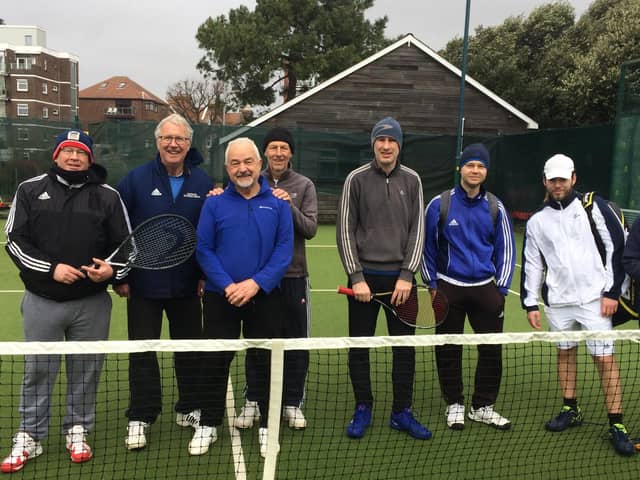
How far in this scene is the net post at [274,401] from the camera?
9.04 feet

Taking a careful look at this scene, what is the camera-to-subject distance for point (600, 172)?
468 inches

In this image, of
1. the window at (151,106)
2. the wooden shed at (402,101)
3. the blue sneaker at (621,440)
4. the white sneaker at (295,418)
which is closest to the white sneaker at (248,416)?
the white sneaker at (295,418)

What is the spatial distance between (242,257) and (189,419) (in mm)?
1185

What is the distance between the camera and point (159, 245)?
329cm

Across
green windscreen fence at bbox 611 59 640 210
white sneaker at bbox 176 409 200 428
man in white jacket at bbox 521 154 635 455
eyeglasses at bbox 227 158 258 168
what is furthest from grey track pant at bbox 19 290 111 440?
green windscreen fence at bbox 611 59 640 210

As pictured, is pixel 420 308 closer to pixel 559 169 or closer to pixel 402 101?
pixel 559 169

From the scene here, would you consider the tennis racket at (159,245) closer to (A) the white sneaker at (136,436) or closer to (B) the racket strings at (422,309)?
(A) the white sneaker at (136,436)

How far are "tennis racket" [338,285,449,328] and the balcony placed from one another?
247ft

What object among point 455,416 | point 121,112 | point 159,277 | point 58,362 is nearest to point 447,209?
point 455,416

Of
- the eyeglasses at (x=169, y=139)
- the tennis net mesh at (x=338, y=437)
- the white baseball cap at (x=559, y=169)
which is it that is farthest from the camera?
the white baseball cap at (x=559, y=169)

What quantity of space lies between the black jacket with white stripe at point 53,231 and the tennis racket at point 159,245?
0.54 ft

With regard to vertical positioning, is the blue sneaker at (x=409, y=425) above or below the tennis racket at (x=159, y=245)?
below

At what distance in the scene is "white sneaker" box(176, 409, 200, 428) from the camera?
143 inches

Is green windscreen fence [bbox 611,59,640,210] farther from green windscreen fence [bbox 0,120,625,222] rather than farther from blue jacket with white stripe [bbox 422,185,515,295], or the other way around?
blue jacket with white stripe [bbox 422,185,515,295]
